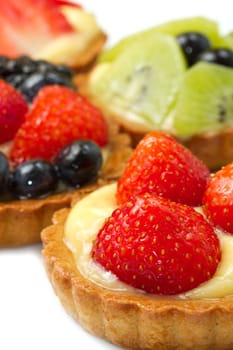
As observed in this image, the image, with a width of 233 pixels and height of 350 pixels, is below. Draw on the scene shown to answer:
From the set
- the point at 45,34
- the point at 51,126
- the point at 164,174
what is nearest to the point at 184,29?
the point at 45,34

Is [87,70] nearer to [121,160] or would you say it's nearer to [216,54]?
[216,54]

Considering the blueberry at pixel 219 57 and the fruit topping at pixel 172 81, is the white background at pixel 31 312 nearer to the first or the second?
the fruit topping at pixel 172 81

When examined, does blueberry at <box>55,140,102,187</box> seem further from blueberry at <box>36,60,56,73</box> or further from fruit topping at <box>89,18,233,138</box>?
blueberry at <box>36,60,56,73</box>

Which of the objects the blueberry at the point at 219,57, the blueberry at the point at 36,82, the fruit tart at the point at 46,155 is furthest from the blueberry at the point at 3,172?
the blueberry at the point at 219,57

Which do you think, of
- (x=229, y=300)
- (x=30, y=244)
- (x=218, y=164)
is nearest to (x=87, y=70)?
(x=218, y=164)

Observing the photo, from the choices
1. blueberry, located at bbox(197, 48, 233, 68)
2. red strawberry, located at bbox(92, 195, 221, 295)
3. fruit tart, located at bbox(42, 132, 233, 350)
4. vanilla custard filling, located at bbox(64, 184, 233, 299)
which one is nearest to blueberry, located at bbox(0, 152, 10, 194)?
vanilla custard filling, located at bbox(64, 184, 233, 299)
